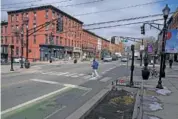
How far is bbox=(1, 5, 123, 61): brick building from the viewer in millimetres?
61031

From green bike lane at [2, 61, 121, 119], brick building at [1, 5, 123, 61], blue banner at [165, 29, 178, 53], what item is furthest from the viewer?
brick building at [1, 5, 123, 61]

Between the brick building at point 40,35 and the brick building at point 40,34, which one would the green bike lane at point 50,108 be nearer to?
the brick building at point 40,35

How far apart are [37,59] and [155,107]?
178 feet

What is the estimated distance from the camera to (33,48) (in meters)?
61.9

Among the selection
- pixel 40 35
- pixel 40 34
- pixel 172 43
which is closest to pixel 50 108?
pixel 172 43

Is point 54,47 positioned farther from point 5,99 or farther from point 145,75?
point 5,99

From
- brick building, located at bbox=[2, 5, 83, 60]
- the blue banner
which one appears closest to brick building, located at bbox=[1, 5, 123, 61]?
brick building, located at bbox=[2, 5, 83, 60]

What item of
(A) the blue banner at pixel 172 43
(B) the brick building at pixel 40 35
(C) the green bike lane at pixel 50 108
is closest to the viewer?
(C) the green bike lane at pixel 50 108

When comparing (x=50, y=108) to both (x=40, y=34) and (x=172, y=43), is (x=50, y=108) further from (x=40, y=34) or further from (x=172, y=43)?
(x=40, y=34)

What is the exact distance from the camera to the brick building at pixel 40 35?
61031 mm

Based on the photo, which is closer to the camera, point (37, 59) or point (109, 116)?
point (109, 116)

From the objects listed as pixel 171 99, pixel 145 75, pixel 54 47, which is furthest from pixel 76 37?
pixel 171 99

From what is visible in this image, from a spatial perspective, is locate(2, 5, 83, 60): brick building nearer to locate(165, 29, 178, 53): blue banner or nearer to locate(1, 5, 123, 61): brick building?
locate(1, 5, 123, 61): brick building

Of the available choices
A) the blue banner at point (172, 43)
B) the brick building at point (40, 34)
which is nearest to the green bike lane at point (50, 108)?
the blue banner at point (172, 43)
